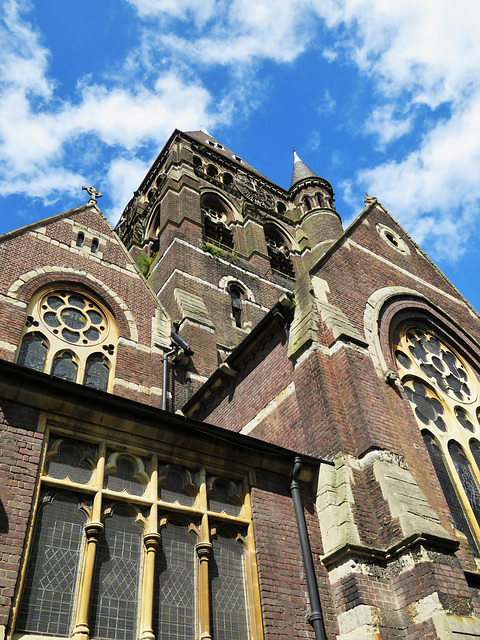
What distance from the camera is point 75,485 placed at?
22.7ft

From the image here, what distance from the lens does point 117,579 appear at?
6.52 m

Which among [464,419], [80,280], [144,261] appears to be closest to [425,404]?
[464,419]

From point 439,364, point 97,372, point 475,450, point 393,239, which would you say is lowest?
point 475,450

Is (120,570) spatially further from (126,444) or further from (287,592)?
(287,592)

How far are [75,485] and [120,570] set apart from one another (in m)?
1.16

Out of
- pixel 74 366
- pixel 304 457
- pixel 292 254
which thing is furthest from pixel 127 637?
pixel 292 254

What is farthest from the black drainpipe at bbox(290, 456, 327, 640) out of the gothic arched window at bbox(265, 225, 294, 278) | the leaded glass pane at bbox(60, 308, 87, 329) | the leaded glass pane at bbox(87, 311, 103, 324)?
the gothic arched window at bbox(265, 225, 294, 278)

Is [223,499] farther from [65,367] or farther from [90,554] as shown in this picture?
[65,367]

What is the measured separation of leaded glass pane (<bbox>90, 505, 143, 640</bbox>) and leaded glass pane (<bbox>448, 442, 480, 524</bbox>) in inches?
259

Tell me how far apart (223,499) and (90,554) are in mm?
2233

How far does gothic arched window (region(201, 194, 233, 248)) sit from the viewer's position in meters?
26.6

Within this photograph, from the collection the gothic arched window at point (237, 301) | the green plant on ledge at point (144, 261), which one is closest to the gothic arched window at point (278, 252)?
the gothic arched window at point (237, 301)

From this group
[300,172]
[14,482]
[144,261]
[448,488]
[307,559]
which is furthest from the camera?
[300,172]

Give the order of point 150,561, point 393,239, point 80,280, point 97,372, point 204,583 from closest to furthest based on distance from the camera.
Answer: point 150,561
point 204,583
point 97,372
point 80,280
point 393,239
